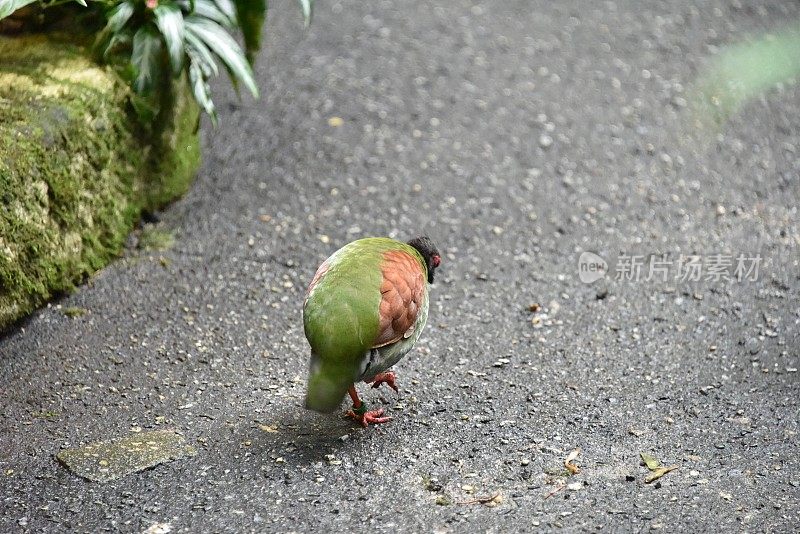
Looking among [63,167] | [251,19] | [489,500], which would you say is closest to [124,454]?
[489,500]

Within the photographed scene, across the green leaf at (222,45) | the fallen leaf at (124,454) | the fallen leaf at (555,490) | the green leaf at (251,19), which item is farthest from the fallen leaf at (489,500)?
the green leaf at (251,19)

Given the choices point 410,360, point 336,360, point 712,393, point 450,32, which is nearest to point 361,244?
point 336,360

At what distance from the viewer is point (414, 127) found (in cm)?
578

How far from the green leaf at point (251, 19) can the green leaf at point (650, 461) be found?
9.80 feet

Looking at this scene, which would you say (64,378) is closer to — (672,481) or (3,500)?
(3,500)

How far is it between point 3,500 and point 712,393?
107 inches

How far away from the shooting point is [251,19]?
4918mm

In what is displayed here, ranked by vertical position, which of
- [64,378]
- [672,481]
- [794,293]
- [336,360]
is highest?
[336,360]

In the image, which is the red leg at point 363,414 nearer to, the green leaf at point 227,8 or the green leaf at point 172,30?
the green leaf at point 172,30

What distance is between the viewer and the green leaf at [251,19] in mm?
4863

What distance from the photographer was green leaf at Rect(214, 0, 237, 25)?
4.60 m

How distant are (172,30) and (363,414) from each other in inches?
80.0

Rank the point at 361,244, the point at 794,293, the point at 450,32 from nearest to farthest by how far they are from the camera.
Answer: the point at 361,244, the point at 794,293, the point at 450,32

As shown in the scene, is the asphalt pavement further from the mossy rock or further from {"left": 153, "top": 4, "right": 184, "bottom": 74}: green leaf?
{"left": 153, "top": 4, "right": 184, "bottom": 74}: green leaf
